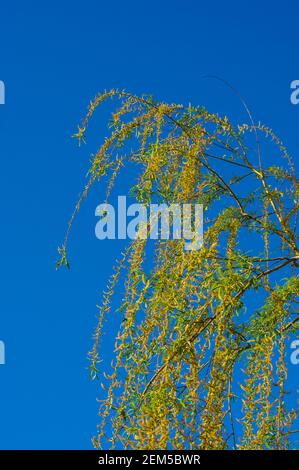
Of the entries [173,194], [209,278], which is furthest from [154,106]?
[209,278]

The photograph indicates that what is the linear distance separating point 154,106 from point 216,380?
55.6 inches

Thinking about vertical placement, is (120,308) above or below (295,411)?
above

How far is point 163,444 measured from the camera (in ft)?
11.1
